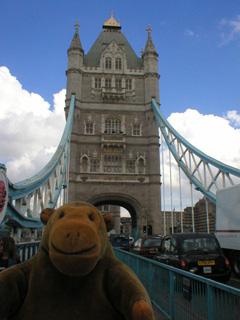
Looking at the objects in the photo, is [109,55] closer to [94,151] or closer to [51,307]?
[94,151]

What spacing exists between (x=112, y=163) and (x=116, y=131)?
3417 mm

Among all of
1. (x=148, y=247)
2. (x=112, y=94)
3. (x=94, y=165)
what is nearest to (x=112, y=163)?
(x=94, y=165)

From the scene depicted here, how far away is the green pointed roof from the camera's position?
31500 millimetres

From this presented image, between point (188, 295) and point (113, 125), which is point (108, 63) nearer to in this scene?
point (113, 125)

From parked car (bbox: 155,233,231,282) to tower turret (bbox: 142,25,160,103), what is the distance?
23629mm


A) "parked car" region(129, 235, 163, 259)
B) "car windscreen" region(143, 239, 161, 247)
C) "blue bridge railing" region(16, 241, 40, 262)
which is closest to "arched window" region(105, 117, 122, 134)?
"parked car" region(129, 235, 163, 259)

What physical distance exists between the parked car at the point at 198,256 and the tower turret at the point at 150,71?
23.6 m

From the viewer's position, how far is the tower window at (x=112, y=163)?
2738 centimetres

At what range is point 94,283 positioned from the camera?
1.98m

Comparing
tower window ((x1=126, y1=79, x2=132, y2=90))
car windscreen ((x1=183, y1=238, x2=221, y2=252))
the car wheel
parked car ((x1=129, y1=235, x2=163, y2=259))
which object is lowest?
the car wheel

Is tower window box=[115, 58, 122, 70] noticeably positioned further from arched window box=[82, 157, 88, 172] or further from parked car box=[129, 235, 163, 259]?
parked car box=[129, 235, 163, 259]

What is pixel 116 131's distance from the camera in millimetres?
28547

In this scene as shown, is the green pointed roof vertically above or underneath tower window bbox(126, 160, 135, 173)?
above

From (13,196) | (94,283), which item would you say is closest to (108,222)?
(94,283)
